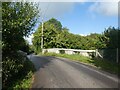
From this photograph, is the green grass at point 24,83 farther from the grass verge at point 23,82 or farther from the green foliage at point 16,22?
the green foliage at point 16,22

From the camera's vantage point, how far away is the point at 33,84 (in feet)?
50.4

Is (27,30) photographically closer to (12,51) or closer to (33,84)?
(12,51)

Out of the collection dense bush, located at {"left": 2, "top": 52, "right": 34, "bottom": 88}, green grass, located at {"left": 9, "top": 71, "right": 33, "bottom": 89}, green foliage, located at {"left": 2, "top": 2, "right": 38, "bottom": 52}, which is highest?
green foliage, located at {"left": 2, "top": 2, "right": 38, "bottom": 52}

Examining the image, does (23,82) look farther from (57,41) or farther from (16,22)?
(57,41)

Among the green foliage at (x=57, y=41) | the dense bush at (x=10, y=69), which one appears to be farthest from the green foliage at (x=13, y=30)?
the green foliage at (x=57, y=41)

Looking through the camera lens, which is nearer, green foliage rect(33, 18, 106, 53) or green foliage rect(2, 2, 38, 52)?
green foliage rect(2, 2, 38, 52)

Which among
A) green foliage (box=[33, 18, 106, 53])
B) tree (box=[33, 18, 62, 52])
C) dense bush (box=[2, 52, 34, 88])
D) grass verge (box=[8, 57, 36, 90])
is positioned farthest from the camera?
tree (box=[33, 18, 62, 52])

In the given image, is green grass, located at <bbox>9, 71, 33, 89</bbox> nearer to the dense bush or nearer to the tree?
the dense bush

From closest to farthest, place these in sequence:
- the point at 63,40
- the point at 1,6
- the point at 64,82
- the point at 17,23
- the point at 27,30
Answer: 1. the point at 1,6
2. the point at 17,23
3. the point at 64,82
4. the point at 27,30
5. the point at 63,40

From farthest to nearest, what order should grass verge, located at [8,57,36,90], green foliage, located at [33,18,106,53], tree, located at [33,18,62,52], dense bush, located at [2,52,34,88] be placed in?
tree, located at [33,18,62,52]
green foliage, located at [33,18,106,53]
dense bush, located at [2,52,34,88]
grass verge, located at [8,57,36,90]

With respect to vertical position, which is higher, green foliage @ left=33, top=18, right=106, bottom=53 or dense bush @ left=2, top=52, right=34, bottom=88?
green foliage @ left=33, top=18, right=106, bottom=53

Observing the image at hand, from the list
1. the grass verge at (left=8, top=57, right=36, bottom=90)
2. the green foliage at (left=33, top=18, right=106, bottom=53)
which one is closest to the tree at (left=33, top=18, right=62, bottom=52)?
the green foliage at (left=33, top=18, right=106, bottom=53)

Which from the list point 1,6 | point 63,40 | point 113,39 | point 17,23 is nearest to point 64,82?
point 17,23

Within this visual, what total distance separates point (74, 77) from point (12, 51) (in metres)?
4.23
